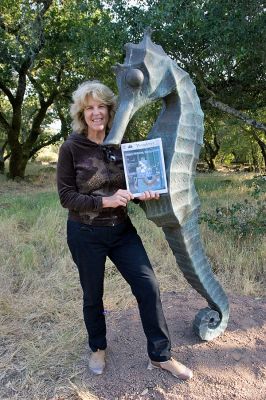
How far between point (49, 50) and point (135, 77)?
9603 mm

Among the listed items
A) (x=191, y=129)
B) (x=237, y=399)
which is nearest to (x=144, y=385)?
(x=237, y=399)

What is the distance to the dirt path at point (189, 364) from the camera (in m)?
Answer: 2.54

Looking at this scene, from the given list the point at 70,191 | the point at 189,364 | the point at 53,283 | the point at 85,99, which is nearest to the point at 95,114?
the point at 85,99

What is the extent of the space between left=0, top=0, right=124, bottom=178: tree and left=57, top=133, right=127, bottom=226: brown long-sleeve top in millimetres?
4620

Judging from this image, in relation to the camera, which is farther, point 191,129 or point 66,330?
point 66,330

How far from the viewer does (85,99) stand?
2229mm

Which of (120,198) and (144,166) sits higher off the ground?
(144,166)

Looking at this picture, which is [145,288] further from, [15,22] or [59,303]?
[15,22]

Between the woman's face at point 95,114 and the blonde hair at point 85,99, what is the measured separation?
20mm

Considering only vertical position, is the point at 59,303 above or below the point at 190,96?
below

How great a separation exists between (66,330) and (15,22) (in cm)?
938

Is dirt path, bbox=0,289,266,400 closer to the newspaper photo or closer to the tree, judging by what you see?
the newspaper photo

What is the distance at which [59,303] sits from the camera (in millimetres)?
3840

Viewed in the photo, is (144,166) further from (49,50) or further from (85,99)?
(49,50)
